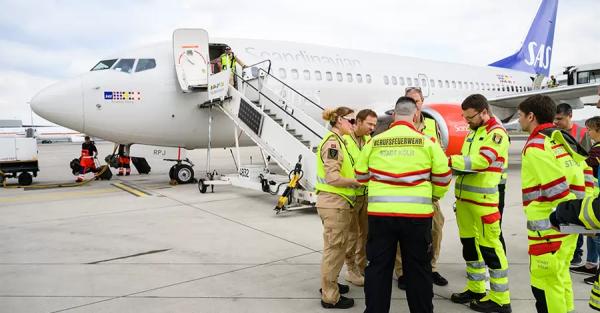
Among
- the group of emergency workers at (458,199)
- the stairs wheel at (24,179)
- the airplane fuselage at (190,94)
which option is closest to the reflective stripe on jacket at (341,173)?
the group of emergency workers at (458,199)

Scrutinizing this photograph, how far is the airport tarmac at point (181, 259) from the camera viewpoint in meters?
3.74

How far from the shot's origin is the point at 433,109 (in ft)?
29.1

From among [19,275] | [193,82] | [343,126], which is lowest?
[19,275]

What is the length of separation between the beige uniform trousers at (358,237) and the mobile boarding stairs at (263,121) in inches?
103

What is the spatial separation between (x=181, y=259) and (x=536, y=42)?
24.2 metres

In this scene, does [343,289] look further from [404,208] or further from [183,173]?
[183,173]

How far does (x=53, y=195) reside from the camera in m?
10.1

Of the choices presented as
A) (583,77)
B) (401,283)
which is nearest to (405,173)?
(401,283)

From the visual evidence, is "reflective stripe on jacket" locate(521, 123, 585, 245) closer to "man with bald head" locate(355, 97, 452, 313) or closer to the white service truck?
"man with bald head" locate(355, 97, 452, 313)

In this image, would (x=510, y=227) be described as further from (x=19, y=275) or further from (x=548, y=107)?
(x=19, y=275)

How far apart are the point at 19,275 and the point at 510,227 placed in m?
6.26

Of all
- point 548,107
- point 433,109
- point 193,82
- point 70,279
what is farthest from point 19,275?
point 433,109

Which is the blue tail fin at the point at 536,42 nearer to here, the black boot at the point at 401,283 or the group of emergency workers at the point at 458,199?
the group of emergency workers at the point at 458,199

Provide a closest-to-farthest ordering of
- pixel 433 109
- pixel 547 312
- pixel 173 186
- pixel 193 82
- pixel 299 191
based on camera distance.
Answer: pixel 547 312 → pixel 299 191 → pixel 433 109 → pixel 193 82 → pixel 173 186
